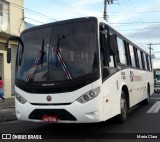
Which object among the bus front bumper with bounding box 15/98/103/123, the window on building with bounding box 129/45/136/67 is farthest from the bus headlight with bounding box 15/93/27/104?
the window on building with bounding box 129/45/136/67

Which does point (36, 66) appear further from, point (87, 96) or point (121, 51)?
Answer: point (121, 51)

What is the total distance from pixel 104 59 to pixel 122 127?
90.3 inches

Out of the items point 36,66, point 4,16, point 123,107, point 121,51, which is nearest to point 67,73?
point 36,66

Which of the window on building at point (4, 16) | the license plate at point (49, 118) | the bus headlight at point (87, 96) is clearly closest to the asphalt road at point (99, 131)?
the license plate at point (49, 118)

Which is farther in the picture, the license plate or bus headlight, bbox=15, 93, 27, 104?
bus headlight, bbox=15, 93, 27, 104

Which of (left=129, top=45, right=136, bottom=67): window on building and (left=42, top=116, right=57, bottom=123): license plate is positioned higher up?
(left=129, top=45, right=136, bottom=67): window on building

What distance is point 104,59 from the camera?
8.66 meters

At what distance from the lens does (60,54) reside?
838 centimetres

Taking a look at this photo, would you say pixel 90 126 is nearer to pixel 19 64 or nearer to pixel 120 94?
pixel 120 94

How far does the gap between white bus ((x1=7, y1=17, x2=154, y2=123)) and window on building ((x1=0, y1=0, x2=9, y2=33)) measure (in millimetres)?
14363

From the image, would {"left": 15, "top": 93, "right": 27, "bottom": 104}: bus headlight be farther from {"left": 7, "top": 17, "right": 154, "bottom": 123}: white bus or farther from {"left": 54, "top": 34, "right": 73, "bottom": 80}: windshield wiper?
{"left": 54, "top": 34, "right": 73, "bottom": 80}: windshield wiper

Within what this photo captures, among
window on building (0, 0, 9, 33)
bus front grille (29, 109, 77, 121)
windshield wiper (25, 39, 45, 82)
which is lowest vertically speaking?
bus front grille (29, 109, 77, 121)

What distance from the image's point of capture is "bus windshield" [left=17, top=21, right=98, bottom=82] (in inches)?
323

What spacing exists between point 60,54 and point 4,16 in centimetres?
1599
